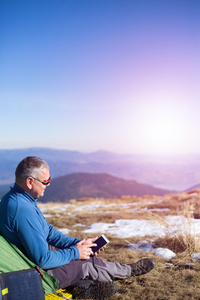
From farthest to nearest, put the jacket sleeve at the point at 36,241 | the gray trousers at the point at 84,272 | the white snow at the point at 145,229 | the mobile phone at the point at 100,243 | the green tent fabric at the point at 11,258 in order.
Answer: the white snow at the point at 145,229
the mobile phone at the point at 100,243
the gray trousers at the point at 84,272
the green tent fabric at the point at 11,258
the jacket sleeve at the point at 36,241

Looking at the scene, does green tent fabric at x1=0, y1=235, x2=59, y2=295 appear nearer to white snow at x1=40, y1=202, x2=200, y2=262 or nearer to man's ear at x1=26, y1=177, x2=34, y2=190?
man's ear at x1=26, y1=177, x2=34, y2=190

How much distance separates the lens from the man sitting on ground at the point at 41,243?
3145 millimetres

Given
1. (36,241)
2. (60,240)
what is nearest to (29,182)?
(36,241)

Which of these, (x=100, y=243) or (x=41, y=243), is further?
(x=100, y=243)

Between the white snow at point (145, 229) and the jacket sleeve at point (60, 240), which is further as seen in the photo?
the white snow at point (145, 229)

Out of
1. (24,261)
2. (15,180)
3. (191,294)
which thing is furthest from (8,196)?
(191,294)

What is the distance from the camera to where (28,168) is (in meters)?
3.30

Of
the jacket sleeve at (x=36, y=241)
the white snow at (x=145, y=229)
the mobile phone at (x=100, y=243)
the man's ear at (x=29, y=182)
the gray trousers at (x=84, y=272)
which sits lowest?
the white snow at (x=145, y=229)

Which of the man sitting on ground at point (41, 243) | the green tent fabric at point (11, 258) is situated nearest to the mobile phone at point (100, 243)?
the man sitting on ground at point (41, 243)

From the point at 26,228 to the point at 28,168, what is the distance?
2.02 ft

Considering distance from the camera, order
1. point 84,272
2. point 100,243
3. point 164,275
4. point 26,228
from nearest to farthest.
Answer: point 26,228 → point 84,272 → point 100,243 → point 164,275

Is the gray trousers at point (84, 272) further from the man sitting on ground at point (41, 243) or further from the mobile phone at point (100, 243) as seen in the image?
the mobile phone at point (100, 243)

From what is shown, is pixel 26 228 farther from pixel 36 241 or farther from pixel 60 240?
pixel 60 240

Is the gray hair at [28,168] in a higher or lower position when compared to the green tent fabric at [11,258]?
higher
